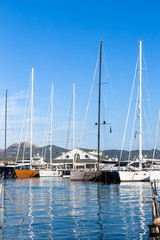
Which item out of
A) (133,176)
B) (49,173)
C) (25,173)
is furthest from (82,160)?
(133,176)

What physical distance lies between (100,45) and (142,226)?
46.2 metres

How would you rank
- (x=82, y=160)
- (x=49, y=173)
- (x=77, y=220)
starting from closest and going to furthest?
(x=77, y=220)
(x=49, y=173)
(x=82, y=160)

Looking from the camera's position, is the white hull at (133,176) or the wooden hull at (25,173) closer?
the white hull at (133,176)

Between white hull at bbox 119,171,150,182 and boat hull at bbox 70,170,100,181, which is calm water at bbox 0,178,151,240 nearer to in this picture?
white hull at bbox 119,171,150,182

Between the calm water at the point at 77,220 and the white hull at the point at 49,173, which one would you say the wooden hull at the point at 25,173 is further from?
the calm water at the point at 77,220

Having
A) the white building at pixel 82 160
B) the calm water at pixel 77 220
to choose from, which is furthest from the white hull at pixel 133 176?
the white building at pixel 82 160

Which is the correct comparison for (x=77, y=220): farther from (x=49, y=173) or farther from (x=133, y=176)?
(x=49, y=173)

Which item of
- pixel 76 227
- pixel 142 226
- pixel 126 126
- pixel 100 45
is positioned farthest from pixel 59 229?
pixel 100 45

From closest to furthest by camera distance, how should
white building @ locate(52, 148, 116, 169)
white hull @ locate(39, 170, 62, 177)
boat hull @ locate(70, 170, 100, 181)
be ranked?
1. boat hull @ locate(70, 170, 100, 181)
2. white hull @ locate(39, 170, 62, 177)
3. white building @ locate(52, 148, 116, 169)

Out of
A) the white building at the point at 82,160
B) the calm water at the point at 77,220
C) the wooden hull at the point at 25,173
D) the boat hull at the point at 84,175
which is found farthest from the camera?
the white building at the point at 82,160

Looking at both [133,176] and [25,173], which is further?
[25,173]

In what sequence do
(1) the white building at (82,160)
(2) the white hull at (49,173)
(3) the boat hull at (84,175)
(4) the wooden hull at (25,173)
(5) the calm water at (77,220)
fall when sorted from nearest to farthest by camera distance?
(5) the calm water at (77,220) → (3) the boat hull at (84,175) → (4) the wooden hull at (25,173) → (2) the white hull at (49,173) → (1) the white building at (82,160)

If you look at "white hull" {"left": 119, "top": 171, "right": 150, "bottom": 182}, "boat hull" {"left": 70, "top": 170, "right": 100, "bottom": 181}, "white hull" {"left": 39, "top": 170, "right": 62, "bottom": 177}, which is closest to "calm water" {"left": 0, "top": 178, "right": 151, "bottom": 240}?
"white hull" {"left": 119, "top": 171, "right": 150, "bottom": 182}

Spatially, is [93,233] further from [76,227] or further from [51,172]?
[51,172]
